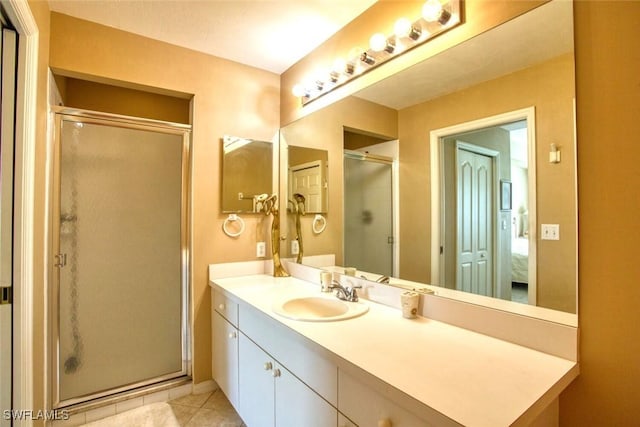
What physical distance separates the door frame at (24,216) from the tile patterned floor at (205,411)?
30.3 inches

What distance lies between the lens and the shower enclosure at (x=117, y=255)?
6.07 feet

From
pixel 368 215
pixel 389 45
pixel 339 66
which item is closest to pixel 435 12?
pixel 389 45

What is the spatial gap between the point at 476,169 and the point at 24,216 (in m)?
1.92

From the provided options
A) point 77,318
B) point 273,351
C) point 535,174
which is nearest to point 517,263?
point 535,174

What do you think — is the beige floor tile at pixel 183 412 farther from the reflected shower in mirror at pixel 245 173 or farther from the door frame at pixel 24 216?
the reflected shower in mirror at pixel 245 173

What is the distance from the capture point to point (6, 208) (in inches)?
50.4

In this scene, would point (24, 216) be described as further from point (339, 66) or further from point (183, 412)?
point (339, 66)

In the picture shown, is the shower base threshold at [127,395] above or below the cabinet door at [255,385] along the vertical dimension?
below

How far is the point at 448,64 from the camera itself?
1306mm

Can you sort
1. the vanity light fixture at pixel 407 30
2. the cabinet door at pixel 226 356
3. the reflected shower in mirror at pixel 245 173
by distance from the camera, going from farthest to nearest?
1. the reflected shower in mirror at pixel 245 173
2. the cabinet door at pixel 226 356
3. the vanity light fixture at pixel 407 30

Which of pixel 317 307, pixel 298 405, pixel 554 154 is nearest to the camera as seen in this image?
pixel 554 154

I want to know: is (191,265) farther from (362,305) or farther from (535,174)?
(535,174)

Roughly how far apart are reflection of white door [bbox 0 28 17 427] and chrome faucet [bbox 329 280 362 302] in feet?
4.72

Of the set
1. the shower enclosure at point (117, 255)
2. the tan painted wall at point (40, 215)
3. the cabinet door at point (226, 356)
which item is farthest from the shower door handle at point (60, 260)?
the cabinet door at point (226, 356)
